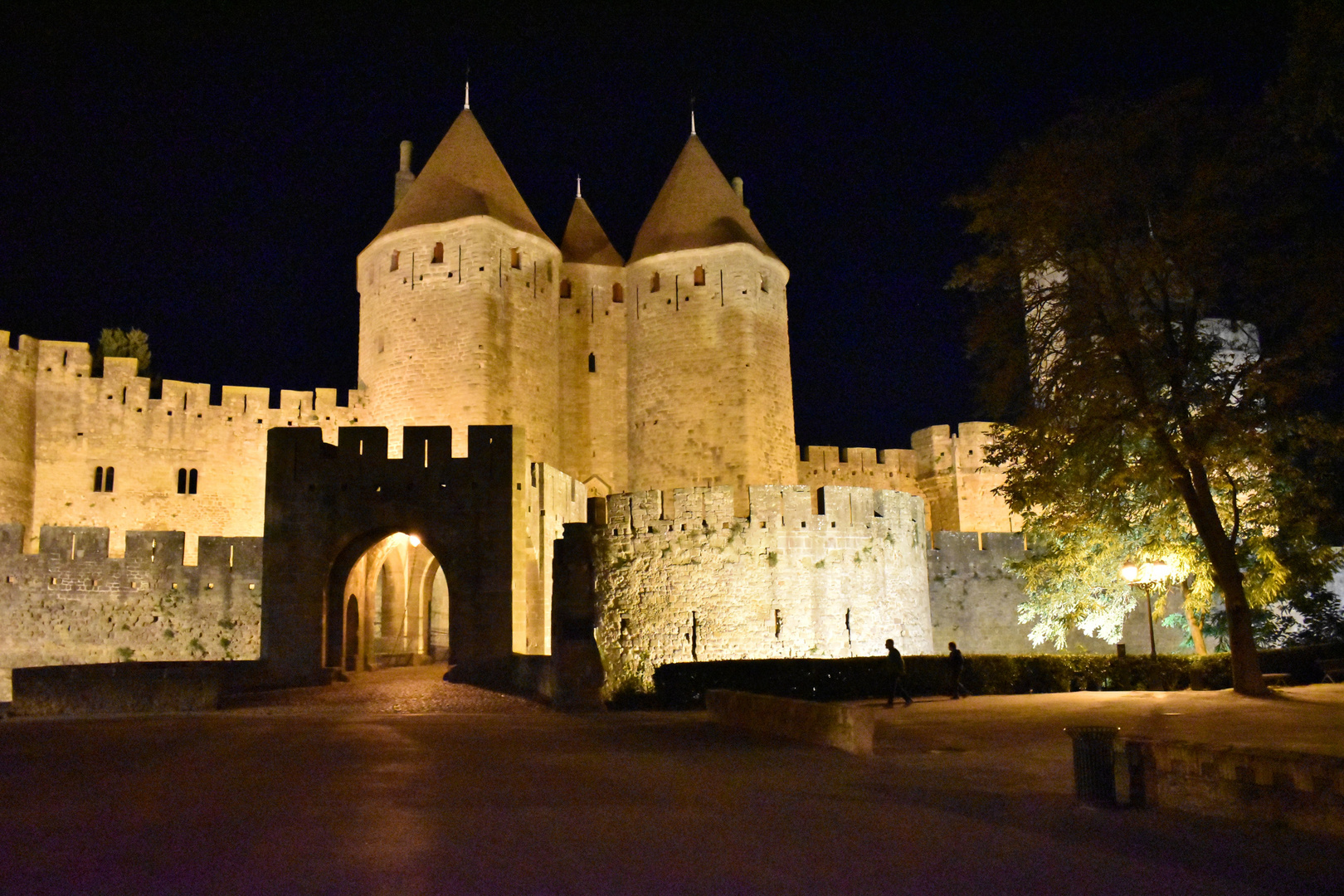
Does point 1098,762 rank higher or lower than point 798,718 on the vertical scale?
higher

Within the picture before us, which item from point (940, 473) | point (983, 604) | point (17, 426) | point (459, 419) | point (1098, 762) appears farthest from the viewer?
point (940, 473)

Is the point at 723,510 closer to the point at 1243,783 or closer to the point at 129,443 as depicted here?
the point at 1243,783

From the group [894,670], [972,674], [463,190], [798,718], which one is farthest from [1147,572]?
[463,190]

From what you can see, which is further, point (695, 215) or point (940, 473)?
point (940, 473)

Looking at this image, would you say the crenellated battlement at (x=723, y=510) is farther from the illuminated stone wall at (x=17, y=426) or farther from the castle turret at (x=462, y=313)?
the illuminated stone wall at (x=17, y=426)

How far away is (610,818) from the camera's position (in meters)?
7.03

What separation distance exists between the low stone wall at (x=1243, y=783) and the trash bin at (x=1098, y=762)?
14cm

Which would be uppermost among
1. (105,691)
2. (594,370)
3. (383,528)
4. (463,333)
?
(463,333)

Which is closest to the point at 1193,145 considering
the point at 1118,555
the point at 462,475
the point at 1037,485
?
the point at 1037,485

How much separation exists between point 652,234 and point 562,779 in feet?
88.5

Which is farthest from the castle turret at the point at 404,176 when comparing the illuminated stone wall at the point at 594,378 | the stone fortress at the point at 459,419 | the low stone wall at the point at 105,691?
the low stone wall at the point at 105,691

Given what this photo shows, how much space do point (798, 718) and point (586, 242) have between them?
26.2m

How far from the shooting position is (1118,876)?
227 inches

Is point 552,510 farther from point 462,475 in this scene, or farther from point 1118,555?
point 1118,555
